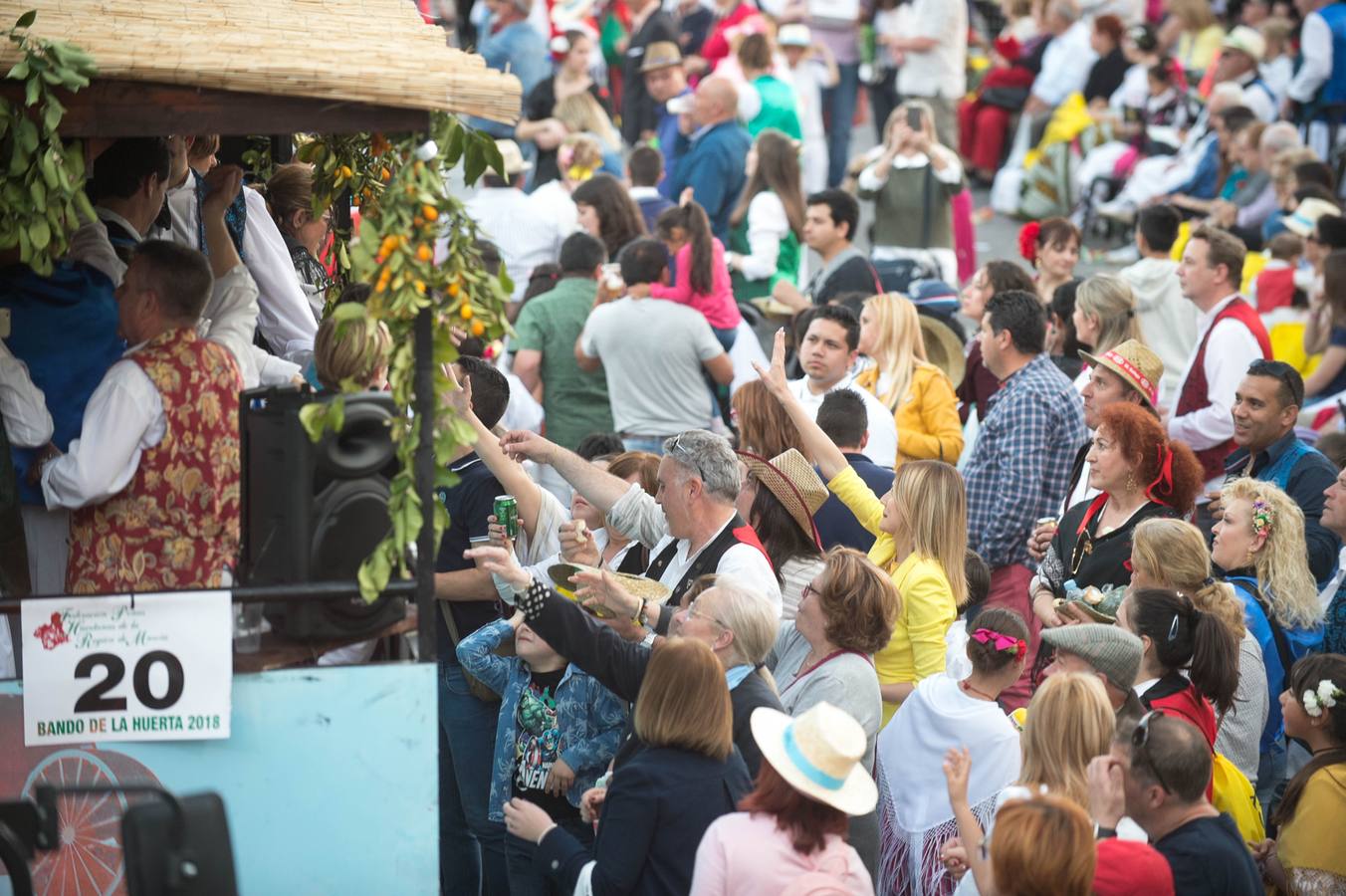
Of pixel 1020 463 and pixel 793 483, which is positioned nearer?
pixel 793 483

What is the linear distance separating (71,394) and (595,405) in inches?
180

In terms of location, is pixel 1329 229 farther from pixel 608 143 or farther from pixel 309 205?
pixel 309 205

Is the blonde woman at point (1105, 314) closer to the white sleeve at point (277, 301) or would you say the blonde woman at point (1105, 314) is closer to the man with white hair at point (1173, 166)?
the white sleeve at point (277, 301)

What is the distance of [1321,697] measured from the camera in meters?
5.27

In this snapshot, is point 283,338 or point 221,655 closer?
point 221,655

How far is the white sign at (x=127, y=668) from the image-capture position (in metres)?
4.37

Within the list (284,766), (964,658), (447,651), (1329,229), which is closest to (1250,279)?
(1329,229)

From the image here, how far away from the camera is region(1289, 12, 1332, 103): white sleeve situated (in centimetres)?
1547

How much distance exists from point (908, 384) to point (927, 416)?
186 mm

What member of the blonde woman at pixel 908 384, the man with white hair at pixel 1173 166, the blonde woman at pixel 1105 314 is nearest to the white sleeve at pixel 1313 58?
the man with white hair at pixel 1173 166

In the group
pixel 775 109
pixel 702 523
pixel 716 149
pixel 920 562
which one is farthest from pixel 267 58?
pixel 775 109

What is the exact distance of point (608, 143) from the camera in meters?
13.8

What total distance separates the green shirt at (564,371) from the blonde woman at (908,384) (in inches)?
62.4

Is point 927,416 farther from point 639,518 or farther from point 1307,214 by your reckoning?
point 1307,214
